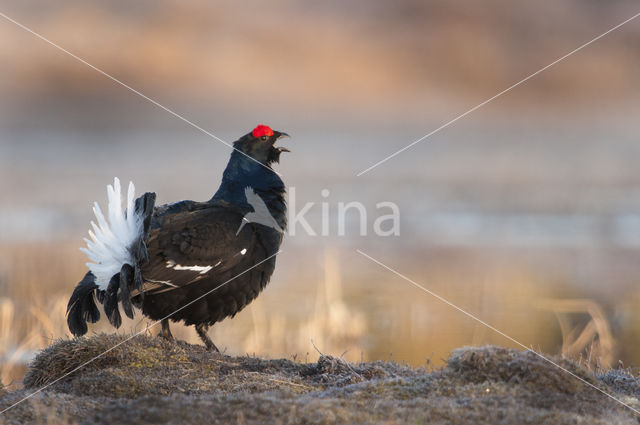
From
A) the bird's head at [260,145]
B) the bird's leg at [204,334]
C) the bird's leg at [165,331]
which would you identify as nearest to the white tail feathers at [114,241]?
the bird's leg at [165,331]

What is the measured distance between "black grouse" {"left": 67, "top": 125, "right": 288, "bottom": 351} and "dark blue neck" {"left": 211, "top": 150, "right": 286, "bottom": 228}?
15 cm

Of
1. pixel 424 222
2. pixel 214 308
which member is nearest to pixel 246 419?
pixel 214 308

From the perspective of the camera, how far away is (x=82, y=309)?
574 centimetres

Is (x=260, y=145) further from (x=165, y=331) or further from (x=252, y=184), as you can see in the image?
(x=165, y=331)

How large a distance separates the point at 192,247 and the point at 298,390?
1763 millimetres

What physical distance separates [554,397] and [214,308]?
2.76m

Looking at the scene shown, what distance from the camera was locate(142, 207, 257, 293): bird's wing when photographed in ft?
18.5

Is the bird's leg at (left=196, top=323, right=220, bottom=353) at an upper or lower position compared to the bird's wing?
lower

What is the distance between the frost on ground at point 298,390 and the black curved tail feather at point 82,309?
2.40 feet

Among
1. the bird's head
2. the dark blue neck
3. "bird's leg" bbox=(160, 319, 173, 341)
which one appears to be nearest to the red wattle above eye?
the bird's head

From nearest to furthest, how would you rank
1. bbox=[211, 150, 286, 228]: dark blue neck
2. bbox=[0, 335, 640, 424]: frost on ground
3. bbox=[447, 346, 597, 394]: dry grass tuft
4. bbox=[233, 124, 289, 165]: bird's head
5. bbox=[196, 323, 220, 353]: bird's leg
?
bbox=[0, 335, 640, 424]: frost on ground
bbox=[447, 346, 597, 394]: dry grass tuft
bbox=[196, 323, 220, 353]: bird's leg
bbox=[211, 150, 286, 228]: dark blue neck
bbox=[233, 124, 289, 165]: bird's head

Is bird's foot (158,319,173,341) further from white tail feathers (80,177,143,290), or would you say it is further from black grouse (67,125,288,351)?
white tail feathers (80,177,143,290)

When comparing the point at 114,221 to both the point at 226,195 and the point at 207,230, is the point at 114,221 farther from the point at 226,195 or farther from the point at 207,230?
the point at 226,195

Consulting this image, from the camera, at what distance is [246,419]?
3582mm
